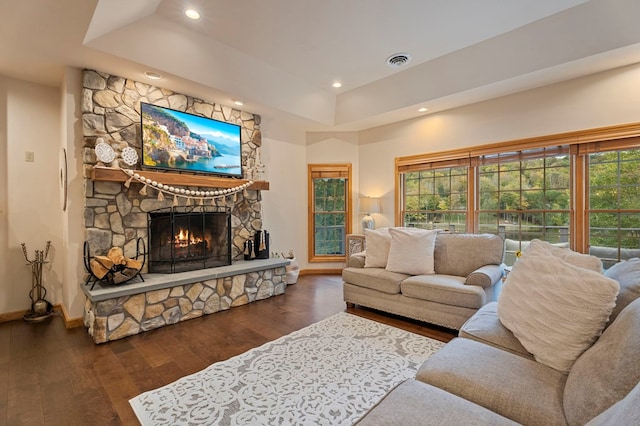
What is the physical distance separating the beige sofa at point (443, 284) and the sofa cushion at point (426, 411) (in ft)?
6.07

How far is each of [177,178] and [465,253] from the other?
354 centimetres

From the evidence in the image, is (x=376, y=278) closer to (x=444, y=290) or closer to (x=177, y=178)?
(x=444, y=290)

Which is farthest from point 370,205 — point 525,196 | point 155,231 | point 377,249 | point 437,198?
point 155,231

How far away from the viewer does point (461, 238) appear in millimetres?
3523

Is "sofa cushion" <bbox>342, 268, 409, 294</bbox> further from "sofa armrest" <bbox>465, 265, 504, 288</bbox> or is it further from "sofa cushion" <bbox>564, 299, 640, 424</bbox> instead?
"sofa cushion" <bbox>564, 299, 640, 424</bbox>

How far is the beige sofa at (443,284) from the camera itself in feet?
9.52

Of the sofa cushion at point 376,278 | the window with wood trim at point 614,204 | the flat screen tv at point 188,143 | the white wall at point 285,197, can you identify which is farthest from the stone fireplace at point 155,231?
the window with wood trim at point 614,204

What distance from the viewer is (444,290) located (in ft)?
9.71

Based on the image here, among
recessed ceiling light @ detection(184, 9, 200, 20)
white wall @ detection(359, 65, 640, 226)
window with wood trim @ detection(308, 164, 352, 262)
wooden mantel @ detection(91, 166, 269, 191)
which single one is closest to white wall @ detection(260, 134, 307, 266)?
window with wood trim @ detection(308, 164, 352, 262)

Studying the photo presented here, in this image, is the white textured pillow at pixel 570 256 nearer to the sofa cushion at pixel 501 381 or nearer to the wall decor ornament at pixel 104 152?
the sofa cushion at pixel 501 381

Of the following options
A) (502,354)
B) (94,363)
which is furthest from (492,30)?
(94,363)

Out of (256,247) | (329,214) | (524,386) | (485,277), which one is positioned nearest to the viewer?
(524,386)

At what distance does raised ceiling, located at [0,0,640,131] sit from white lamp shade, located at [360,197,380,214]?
175 cm

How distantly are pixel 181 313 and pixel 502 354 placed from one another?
3.12 m
